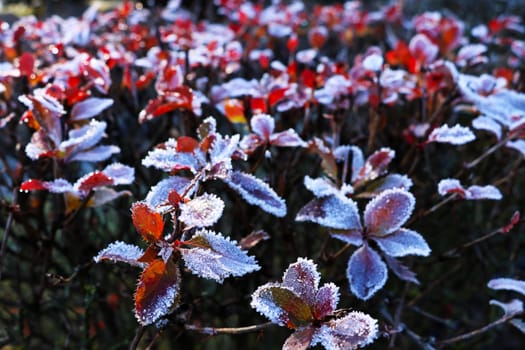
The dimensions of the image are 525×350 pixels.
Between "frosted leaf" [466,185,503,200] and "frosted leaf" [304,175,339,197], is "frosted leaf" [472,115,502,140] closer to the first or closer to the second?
"frosted leaf" [466,185,503,200]

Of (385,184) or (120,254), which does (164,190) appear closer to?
(120,254)

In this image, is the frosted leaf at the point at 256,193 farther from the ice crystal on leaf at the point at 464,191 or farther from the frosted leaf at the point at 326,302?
the ice crystal on leaf at the point at 464,191

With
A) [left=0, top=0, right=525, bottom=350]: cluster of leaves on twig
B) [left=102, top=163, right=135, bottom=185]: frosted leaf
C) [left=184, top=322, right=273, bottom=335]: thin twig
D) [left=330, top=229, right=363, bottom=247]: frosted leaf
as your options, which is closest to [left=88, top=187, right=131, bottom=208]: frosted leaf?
[left=0, top=0, right=525, bottom=350]: cluster of leaves on twig

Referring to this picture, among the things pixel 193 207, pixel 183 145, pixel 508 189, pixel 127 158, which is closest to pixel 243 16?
pixel 127 158

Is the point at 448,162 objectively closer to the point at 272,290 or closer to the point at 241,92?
the point at 241,92


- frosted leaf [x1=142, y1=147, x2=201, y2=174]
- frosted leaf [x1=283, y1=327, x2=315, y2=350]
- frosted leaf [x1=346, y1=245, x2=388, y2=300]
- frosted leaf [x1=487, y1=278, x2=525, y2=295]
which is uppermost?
frosted leaf [x1=142, y1=147, x2=201, y2=174]
